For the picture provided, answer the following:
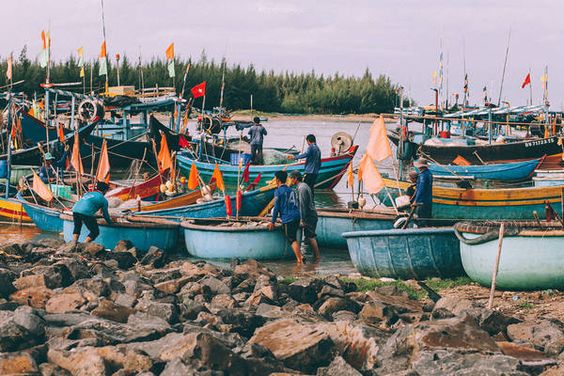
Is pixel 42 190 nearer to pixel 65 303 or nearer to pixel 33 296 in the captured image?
pixel 33 296

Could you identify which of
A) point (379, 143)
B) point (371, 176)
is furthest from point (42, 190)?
point (379, 143)

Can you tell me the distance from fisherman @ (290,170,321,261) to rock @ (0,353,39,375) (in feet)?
23.1

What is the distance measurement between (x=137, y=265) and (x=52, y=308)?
4062 millimetres

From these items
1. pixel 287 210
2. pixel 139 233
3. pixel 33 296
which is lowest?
pixel 139 233

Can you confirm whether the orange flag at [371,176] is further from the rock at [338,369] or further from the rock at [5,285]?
the rock at [338,369]

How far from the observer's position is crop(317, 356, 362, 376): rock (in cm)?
684

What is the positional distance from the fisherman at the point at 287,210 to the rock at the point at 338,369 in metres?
6.70

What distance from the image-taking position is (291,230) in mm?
13906

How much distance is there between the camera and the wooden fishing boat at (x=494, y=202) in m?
16.6

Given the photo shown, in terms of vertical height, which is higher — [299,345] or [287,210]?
[287,210]

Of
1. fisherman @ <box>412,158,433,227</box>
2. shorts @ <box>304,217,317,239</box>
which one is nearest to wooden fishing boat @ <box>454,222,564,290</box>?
fisherman @ <box>412,158,433,227</box>

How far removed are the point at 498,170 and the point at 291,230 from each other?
1169cm

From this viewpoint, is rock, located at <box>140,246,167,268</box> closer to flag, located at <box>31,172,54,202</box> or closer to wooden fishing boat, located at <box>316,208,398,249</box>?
wooden fishing boat, located at <box>316,208,398,249</box>

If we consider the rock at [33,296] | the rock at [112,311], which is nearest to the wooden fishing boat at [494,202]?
the rock at [33,296]
